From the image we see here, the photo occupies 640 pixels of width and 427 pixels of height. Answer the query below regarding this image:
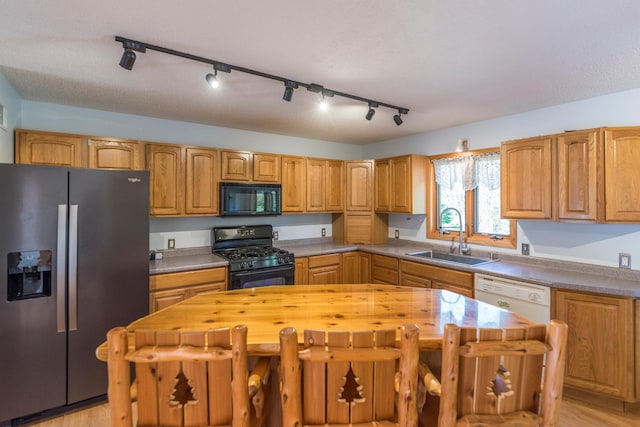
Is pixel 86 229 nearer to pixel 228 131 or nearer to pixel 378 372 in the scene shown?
pixel 228 131

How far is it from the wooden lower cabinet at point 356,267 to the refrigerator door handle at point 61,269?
2.86 m

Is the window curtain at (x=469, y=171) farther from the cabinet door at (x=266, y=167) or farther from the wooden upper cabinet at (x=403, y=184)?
the cabinet door at (x=266, y=167)

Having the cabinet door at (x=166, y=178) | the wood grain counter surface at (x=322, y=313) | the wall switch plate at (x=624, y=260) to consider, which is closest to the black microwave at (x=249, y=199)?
the cabinet door at (x=166, y=178)

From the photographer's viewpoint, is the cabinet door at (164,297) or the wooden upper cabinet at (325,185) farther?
the wooden upper cabinet at (325,185)

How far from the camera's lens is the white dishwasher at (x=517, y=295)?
2498 mm

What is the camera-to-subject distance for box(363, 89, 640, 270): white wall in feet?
8.47

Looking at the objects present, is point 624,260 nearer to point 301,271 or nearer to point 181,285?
point 301,271

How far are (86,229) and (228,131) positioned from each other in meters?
2.05

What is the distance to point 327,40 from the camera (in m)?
1.78

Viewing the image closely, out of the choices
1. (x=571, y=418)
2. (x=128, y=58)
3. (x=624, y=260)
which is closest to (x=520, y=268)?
(x=624, y=260)

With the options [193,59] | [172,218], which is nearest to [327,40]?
[193,59]

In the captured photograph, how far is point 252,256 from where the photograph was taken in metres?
3.41

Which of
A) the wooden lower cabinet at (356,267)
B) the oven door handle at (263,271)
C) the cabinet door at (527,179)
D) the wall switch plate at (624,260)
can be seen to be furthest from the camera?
the wooden lower cabinet at (356,267)

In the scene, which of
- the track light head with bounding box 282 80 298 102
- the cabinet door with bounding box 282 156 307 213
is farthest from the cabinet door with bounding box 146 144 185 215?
the track light head with bounding box 282 80 298 102
